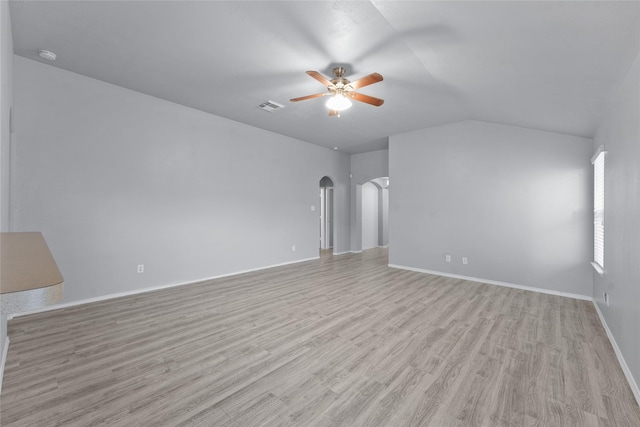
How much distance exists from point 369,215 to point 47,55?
7.93 meters

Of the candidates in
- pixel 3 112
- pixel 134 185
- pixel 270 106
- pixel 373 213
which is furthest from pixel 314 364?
pixel 373 213

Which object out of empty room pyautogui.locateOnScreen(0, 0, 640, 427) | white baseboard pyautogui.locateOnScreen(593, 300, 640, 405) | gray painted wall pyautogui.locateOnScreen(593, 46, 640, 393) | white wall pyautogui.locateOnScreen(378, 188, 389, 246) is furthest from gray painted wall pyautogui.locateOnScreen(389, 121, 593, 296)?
white wall pyautogui.locateOnScreen(378, 188, 389, 246)

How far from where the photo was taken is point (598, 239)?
145 inches

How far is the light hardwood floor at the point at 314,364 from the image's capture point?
1805mm

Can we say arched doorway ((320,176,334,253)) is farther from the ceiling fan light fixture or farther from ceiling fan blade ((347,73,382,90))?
ceiling fan blade ((347,73,382,90))

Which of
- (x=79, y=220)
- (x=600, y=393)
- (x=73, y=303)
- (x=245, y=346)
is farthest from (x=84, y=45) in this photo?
(x=600, y=393)

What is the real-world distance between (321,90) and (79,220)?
3.77 metres

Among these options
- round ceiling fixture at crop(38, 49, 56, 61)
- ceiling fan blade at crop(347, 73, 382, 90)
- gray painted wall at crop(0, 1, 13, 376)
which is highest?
round ceiling fixture at crop(38, 49, 56, 61)

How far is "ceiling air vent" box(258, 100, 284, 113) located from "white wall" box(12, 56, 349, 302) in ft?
3.42

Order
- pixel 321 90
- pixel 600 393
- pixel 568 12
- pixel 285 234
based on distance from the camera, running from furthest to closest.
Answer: pixel 285 234 → pixel 321 90 → pixel 600 393 → pixel 568 12

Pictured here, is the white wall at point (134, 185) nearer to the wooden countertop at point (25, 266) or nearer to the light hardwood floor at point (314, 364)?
the light hardwood floor at point (314, 364)

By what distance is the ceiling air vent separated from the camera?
443 cm

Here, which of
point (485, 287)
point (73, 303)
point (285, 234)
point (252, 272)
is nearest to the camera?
point (73, 303)

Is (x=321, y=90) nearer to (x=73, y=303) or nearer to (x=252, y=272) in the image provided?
(x=252, y=272)
